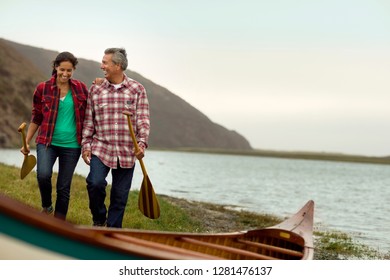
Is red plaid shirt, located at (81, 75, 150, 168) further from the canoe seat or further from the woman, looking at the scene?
the canoe seat

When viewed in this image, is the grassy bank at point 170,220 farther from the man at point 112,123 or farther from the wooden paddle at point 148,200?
the man at point 112,123

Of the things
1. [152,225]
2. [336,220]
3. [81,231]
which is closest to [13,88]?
[336,220]

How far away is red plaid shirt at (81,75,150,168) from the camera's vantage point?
8.19 m

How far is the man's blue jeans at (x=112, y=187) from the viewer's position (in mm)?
8234

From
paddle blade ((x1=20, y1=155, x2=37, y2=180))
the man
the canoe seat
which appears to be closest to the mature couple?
the man

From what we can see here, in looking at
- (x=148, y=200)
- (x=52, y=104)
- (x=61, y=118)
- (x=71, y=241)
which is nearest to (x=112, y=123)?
(x=61, y=118)

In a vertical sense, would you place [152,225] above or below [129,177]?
below

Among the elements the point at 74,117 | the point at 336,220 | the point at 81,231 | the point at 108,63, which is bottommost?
the point at 336,220

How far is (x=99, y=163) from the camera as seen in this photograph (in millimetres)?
8219

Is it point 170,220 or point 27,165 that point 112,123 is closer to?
point 27,165

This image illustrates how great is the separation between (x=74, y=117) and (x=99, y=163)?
30.2 inches
